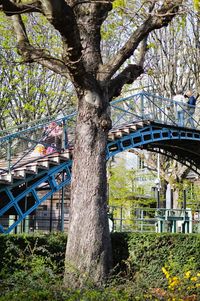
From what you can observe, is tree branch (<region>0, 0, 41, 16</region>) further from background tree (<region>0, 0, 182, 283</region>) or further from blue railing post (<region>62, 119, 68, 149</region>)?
blue railing post (<region>62, 119, 68, 149</region>)

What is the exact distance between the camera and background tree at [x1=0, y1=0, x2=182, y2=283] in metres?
11.8

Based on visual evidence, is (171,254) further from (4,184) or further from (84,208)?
(4,184)

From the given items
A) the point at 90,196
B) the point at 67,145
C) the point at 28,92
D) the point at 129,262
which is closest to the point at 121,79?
the point at 90,196

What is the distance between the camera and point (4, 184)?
15664mm

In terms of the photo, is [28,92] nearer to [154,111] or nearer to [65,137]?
[154,111]

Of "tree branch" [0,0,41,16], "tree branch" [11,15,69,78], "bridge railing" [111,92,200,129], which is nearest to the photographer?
"tree branch" [0,0,41,16]

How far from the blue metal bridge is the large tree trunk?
12.7 feet

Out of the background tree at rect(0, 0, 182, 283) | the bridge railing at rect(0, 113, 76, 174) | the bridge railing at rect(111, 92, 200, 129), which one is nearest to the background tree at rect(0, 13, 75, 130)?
the bridge railing at rect(111, 92, 200, 129)

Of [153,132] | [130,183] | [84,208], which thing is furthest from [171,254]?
[130,183]

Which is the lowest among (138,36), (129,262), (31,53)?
(129,262)

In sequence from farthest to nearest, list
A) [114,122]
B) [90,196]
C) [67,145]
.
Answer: [114,122], [67,145], [90,196]

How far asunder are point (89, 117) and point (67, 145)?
592cm

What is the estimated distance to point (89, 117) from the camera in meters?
12.4

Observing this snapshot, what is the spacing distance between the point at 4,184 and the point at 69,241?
4240mm
